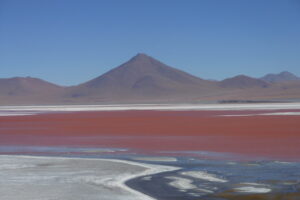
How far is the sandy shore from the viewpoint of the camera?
10117mm

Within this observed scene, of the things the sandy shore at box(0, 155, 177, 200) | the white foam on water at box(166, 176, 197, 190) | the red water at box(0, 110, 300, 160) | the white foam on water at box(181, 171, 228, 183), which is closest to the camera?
the sandy shore at box(0, 155, 177, 200)

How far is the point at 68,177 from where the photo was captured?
12.2m

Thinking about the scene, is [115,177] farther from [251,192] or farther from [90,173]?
[251,192]

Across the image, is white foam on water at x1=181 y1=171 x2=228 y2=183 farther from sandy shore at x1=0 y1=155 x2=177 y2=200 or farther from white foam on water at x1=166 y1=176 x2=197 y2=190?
sandy shore at x1=0 y1=155 x2=177 y2=200

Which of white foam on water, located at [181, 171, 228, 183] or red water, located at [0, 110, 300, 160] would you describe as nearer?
white foam on water, located at [181, 171, 228, 183]

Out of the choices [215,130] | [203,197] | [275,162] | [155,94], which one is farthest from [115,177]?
[155,94]

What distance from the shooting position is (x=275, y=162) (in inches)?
549

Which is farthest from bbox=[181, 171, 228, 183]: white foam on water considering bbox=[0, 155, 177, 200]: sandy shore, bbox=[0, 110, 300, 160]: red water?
bbox=[0, 110, 300, 160]: red water

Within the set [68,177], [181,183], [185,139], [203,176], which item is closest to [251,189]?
[181,183]

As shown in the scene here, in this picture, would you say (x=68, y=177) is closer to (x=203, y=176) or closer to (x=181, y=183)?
(x=181, y=183)

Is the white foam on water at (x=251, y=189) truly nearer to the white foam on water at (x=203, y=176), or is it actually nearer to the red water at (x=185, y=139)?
the white foam on water at (x=203, y=176)

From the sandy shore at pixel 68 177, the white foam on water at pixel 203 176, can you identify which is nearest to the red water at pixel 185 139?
the white foam on water at pixel 203 176

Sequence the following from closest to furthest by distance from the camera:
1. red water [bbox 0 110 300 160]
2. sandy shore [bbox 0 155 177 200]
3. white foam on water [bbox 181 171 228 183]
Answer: sandy shore [bbox 0 155 177 200], white foam on water [bbox 181 171 228 183], red water [bbox 0 110 300 160]

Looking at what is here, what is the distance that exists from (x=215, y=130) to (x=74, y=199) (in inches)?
627
